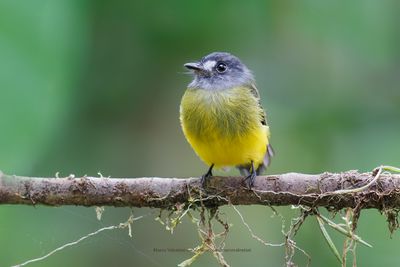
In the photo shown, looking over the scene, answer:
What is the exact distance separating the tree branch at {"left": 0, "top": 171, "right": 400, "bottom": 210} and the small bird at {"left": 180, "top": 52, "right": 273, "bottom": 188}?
60 centimetres

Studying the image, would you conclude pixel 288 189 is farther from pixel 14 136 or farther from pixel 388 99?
pixel 388 99

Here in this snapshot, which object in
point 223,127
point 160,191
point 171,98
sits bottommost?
point 160,191

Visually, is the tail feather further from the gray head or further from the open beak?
the open beak

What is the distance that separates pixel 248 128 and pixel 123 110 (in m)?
2.80

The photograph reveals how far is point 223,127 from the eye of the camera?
15.2ft

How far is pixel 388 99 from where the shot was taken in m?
6.68

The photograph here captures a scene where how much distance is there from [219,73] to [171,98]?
2.62 metres

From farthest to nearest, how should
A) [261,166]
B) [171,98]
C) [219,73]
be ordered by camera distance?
[171,98] < [219,73] < [261,166]

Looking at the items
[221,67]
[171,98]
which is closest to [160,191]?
[221,67]

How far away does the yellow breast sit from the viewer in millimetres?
4621

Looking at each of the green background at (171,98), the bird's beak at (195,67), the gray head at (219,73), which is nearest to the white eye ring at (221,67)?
the gray head at (219,73)

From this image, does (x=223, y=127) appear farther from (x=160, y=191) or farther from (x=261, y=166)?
(x=160, y=191)

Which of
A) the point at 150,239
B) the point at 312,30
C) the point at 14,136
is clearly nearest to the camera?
the point at 14,136

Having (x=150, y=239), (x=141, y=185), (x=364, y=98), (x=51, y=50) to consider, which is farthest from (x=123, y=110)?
(x=141, y=185)
